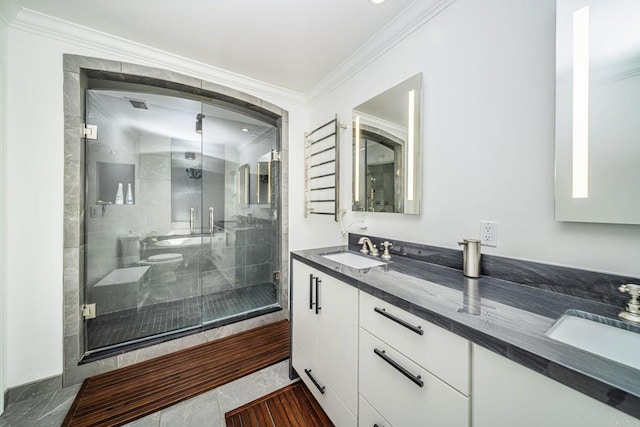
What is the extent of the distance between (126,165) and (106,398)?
1.88 metres

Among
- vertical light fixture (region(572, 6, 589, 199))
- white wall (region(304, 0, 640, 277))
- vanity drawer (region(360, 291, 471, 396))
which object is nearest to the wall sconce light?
white wall (region(304, 0, 640, 277))

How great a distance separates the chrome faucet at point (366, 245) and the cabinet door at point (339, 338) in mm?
513

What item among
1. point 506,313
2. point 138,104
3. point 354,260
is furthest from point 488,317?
point 138,104

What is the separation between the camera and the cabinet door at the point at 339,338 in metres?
1.13

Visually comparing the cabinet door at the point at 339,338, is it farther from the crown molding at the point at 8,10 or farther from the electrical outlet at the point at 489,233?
the crown molding at the point at 8,10

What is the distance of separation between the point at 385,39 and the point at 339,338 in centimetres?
199

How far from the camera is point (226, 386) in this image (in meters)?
1.65

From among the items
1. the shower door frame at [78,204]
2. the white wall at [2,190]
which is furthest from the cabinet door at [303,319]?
the white wall at [2,190]

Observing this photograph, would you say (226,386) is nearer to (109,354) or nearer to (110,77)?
(109,354)

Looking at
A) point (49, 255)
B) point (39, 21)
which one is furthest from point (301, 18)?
point (49, 255)

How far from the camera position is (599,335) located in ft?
2.37

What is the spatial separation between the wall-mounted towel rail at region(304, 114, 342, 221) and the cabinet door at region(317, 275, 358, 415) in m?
0.96

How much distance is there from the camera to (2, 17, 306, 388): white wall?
4.98 feet

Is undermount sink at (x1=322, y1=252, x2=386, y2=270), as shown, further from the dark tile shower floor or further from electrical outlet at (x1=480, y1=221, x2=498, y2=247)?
the dark tile shower floor
